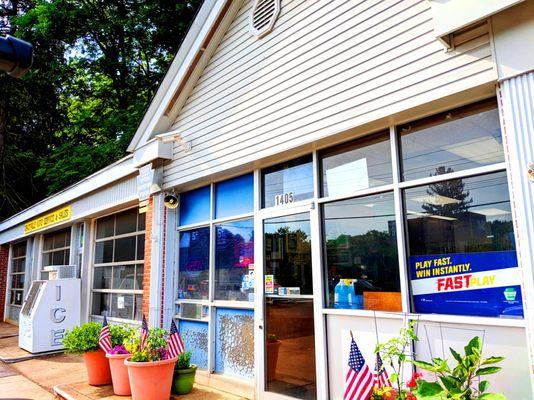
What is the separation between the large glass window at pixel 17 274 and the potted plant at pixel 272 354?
512 inches

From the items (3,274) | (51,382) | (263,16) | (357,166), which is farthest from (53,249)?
(357,166)

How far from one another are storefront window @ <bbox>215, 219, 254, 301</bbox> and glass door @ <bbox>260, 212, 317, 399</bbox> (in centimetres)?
39

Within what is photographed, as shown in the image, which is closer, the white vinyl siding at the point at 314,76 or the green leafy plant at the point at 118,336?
the white vinyl siding at the point at 314,76

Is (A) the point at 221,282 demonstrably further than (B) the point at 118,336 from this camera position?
No

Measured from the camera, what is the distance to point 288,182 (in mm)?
5316

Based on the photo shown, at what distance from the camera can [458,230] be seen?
140 inches

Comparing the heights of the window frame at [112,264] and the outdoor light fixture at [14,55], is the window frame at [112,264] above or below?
below

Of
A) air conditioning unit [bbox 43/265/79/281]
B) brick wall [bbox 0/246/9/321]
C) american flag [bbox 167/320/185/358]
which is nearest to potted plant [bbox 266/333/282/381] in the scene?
american flag [bbox 167/320/185/358]

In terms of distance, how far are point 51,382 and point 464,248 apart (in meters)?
6.68

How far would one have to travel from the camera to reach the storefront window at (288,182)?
16.6 feet

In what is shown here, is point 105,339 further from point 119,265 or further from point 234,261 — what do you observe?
point 119,265

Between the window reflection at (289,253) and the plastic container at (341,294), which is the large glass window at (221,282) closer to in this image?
the window reflection at (289,253)

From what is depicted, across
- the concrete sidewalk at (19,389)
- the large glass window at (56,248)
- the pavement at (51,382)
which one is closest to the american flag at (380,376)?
the pavement at (51,382)

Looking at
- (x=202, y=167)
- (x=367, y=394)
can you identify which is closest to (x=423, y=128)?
(x=367, y=394)
